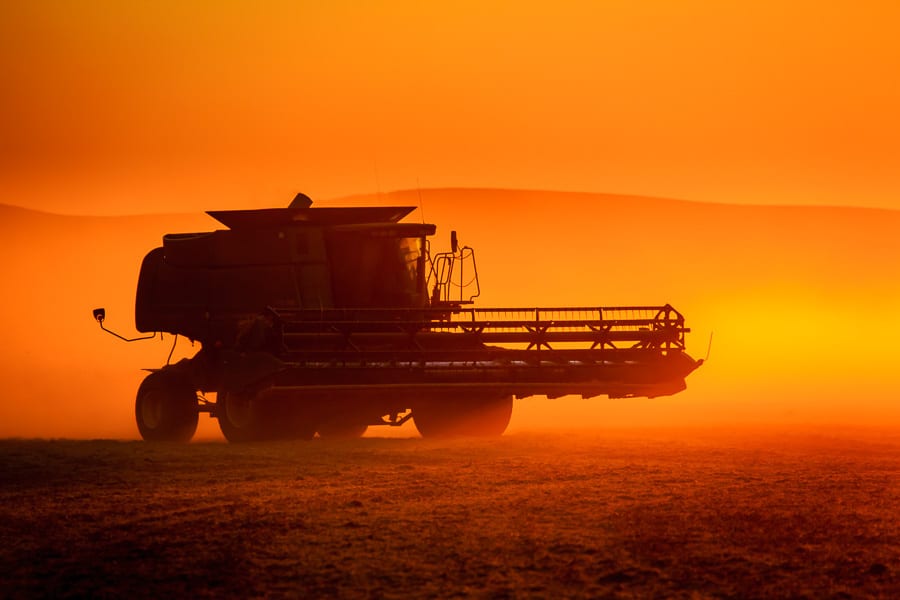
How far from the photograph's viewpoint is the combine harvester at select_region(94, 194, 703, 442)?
72.6ft

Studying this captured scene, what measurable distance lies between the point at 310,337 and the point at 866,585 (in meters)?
14.1

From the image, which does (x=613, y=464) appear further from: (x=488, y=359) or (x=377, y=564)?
(x=377, y=564)

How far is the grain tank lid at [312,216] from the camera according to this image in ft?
82.6

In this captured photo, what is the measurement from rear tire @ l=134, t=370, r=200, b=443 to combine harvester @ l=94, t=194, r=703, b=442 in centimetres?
2

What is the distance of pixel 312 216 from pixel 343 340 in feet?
12.1

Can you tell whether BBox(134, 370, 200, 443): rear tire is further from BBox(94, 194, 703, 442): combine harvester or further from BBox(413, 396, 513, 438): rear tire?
BBox(413, 396, 513, 438): rear tire

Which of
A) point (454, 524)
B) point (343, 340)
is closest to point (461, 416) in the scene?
point (343, 340)

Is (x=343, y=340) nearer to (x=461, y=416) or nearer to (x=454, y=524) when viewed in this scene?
(x=461, y=416)

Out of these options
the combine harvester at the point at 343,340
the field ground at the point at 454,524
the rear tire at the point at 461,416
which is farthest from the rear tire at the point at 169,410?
the field ground at the point at 454,524

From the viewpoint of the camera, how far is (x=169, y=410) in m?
24.4

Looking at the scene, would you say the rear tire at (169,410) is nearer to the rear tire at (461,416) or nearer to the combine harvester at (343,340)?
the combine harvester at (343,340)

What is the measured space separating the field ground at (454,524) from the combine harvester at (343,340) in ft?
8.64

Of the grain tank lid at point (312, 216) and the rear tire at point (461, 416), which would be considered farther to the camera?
the grain tank lid at point (312, 216)

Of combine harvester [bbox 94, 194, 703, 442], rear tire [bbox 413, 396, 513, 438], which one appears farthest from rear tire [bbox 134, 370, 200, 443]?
rear tire [bbox 413, 396, 513, 438]
